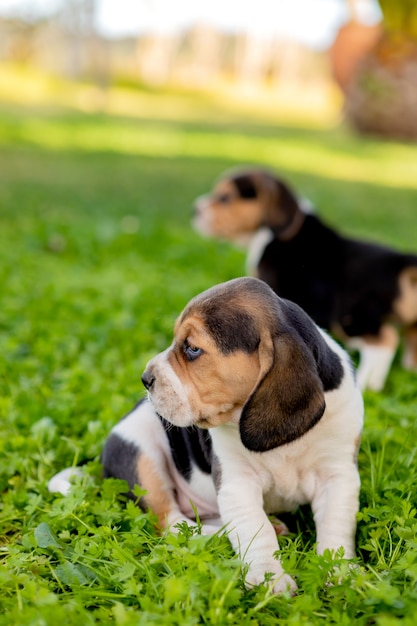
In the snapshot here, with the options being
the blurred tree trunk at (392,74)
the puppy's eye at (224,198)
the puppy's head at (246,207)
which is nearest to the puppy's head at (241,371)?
the puppy's head at (246,207)

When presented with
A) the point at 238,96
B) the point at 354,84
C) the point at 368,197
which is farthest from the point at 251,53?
the point at 368,197

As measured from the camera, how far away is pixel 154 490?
362cm

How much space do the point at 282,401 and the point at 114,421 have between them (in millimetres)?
1691

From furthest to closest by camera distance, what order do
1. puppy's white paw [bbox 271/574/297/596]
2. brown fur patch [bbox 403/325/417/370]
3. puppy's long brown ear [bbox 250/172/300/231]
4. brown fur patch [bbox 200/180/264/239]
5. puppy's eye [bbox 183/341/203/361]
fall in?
brown fur patch [bbox 200/180/264/239] → puppy's long brown ear [bbox 250/172/300/231] → brown fur patch [bbox 403/325/417/370] → puppy's eye [bbox 183/341/203/361] → puppy's white paw [bbox 271/574/297/596]

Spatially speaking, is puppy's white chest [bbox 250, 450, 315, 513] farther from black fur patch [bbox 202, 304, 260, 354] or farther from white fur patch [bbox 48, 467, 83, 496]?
white fur patch [bbox 48, 467, 83, 496]

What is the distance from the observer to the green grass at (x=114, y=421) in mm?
2811

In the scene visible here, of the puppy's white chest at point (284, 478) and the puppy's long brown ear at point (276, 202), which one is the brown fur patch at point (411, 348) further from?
the puppy's white chest at point (284, 478)

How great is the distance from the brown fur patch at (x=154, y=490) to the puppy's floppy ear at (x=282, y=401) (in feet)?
2.40

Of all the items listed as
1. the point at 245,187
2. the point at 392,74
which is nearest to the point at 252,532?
the point at 245,187

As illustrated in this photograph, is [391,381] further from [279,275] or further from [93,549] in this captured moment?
[93,549]

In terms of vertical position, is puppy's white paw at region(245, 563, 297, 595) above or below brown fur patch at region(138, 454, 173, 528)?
above

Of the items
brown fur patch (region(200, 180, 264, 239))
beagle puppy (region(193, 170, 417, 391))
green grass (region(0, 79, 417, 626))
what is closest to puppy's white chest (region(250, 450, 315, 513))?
green grass (region(0, 79, 417, 626))

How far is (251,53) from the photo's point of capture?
140ft

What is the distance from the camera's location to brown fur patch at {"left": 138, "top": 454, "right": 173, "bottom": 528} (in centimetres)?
358
